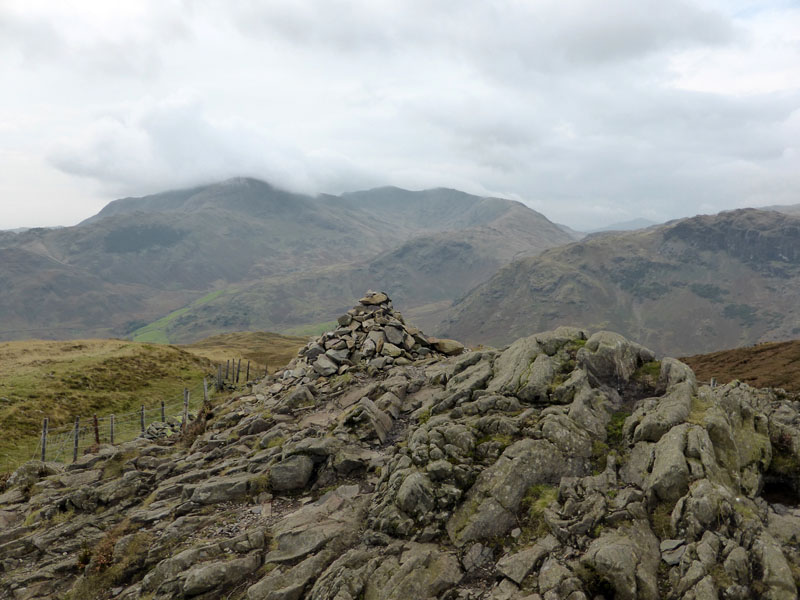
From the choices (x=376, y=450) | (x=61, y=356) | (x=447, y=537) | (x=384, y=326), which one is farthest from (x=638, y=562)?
(x=61, y=356)

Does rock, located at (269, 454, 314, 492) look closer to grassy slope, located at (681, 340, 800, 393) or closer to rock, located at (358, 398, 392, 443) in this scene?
rock, located at (358, 398, 392, 443)

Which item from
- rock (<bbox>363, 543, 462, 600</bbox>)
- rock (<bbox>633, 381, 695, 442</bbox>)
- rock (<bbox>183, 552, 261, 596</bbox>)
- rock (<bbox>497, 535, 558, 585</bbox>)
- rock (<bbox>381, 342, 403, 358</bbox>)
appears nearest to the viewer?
Result: rock (<bbox>497, 535, 558, 585</bbox>)

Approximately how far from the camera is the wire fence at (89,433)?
3859 centimetres

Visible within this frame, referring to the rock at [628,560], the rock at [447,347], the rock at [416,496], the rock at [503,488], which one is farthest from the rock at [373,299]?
the rock at [628,560]

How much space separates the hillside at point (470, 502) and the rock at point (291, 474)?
0.32 ft

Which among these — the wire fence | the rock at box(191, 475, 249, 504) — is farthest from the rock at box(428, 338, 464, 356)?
the wire fence

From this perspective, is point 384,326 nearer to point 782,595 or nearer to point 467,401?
point 467,401

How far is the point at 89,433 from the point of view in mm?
47250

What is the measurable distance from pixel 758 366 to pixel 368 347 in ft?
294

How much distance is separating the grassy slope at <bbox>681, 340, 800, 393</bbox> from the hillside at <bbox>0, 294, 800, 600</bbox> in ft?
206

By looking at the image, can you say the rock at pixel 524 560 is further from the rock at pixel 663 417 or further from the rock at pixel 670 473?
the rock at pixel 663 417

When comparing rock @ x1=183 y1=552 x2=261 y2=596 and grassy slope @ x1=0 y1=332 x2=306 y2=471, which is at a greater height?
rock @ x1=183 y1=552 x2=261 y2=596

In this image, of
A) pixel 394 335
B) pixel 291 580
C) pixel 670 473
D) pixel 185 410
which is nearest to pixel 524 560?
pixel 670 473

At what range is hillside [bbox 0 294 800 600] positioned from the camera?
47.2 feet
